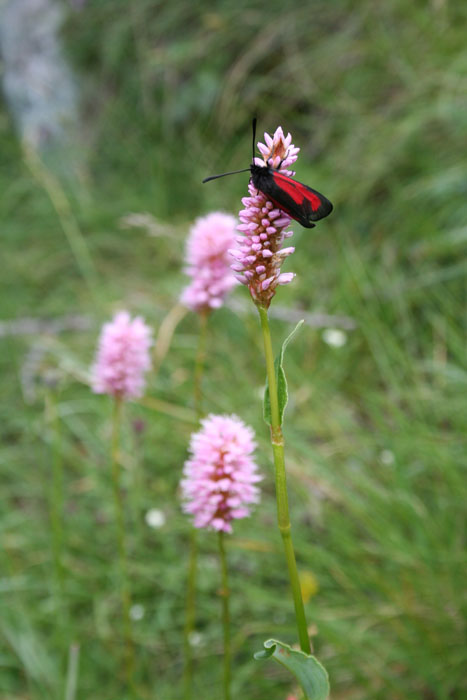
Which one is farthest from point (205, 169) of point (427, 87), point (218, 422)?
point (218, 422)

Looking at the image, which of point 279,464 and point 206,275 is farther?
point 206,275

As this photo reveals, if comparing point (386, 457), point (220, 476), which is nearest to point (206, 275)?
point (220, 476)

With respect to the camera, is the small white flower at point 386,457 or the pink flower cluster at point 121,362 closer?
the pink flower cluster at point 121,362

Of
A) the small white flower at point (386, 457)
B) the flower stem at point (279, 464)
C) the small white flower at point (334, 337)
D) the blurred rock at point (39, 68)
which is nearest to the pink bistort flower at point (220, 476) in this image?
the flower stem at point (279, 464)

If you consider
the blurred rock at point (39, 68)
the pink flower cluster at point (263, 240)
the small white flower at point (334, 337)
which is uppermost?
the blurred rock at point (39, 68)

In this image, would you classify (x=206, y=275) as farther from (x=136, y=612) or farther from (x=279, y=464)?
(x=136, y=612)

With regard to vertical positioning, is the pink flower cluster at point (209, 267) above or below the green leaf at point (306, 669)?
above

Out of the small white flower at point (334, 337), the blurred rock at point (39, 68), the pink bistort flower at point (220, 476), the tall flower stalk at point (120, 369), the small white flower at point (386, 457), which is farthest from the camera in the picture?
the blurred rock at point (39, 68)

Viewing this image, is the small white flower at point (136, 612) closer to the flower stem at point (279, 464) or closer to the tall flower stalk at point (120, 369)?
the tall flower stalk at point (120, 369)
